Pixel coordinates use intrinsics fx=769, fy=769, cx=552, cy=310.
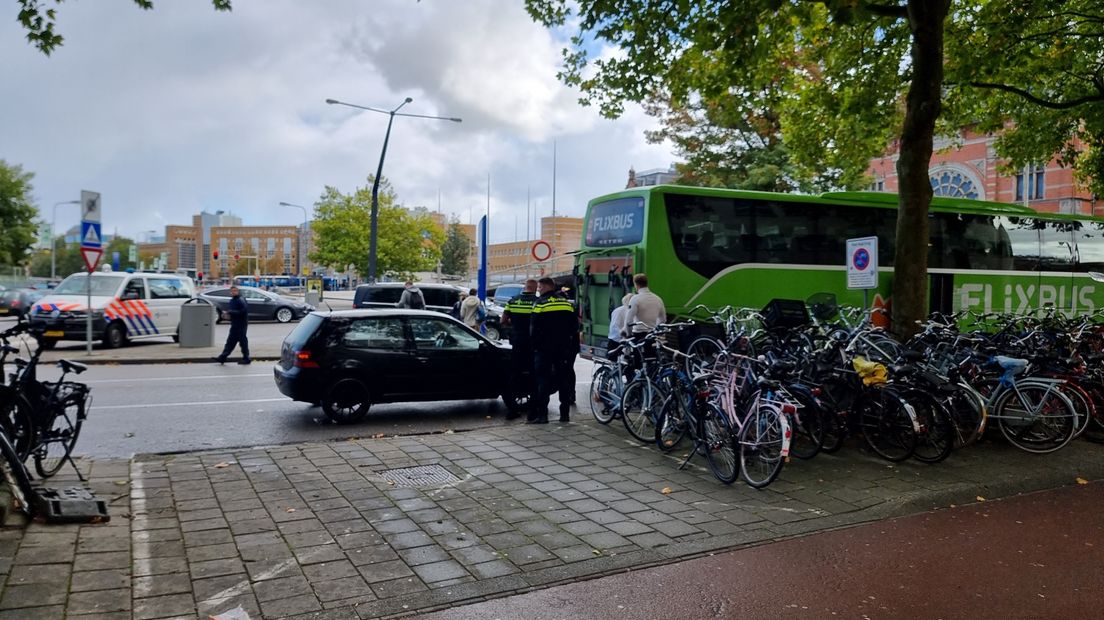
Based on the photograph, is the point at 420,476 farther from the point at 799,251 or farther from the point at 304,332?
the point at 799,251

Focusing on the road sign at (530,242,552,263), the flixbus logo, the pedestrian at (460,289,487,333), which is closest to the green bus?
the flixbus logo

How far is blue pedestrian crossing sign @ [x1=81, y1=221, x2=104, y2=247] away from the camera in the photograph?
15781mm

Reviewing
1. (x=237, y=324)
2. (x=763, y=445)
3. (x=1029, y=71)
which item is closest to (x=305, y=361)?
(x=763, y=445)

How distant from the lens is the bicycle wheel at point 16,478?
16.5ft

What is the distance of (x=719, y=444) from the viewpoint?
6.62 meters

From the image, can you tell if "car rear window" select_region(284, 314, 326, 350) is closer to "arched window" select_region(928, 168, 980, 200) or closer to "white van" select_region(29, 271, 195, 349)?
"white van" select_region(29, 271, 195, 349)

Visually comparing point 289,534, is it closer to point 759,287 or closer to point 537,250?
point 759,287

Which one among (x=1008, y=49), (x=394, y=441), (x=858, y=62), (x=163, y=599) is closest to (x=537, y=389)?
(x=394, y=441)

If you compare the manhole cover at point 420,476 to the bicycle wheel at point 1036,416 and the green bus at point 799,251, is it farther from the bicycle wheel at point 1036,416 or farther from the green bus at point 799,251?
the green bus at point 799,251

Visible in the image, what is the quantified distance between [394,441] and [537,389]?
6.62ft

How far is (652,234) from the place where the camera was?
12.4m

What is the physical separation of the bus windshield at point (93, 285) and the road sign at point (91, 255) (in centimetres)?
238

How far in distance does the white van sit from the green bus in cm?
1115

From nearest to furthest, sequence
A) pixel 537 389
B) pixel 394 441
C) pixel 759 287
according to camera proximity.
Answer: pixel 394 441 → pixel 537 389 → pixel 759 287
